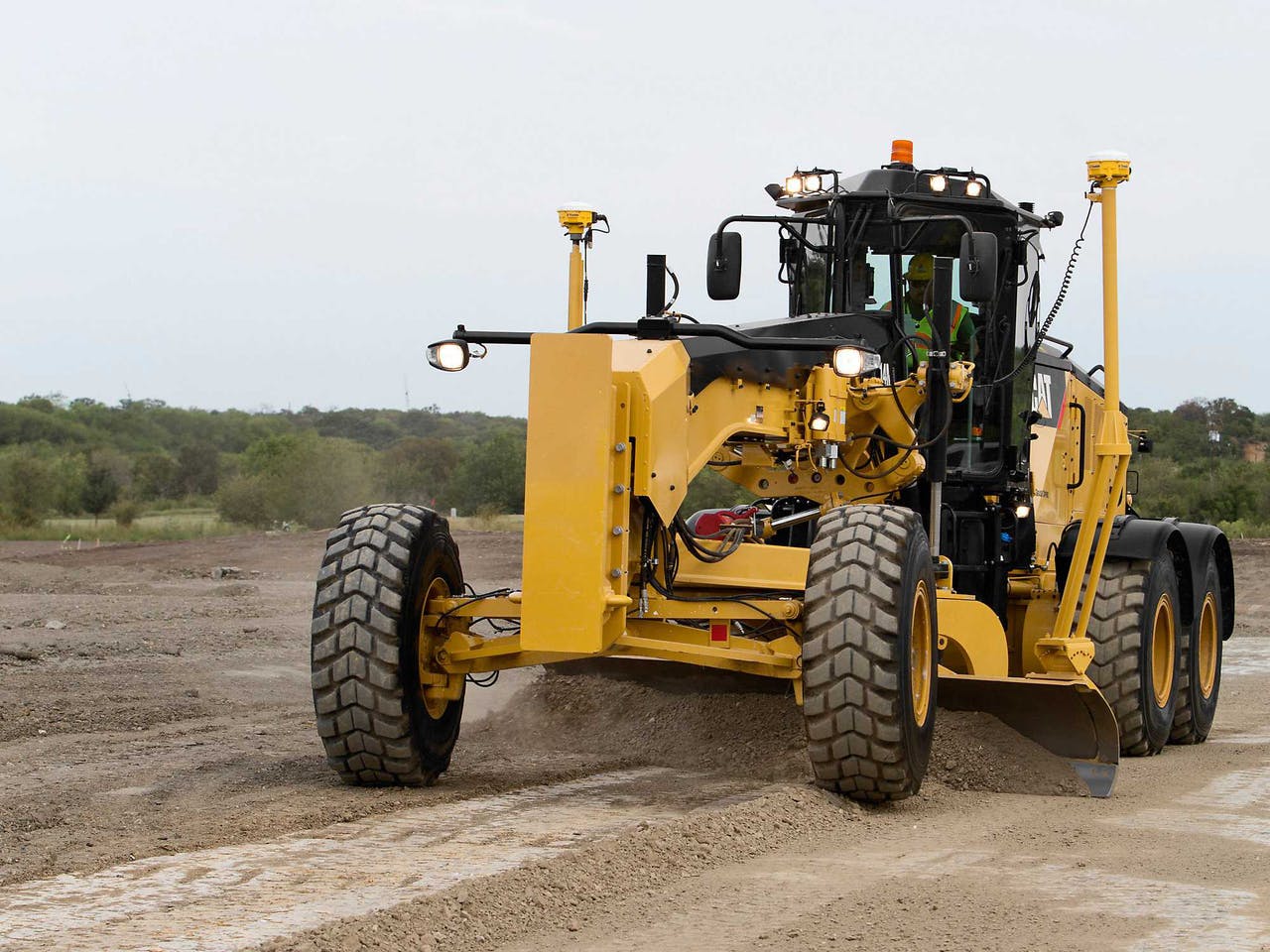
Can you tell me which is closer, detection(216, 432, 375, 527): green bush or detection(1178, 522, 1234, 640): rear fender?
detection(1178, 522, 1234, 640): rear fender

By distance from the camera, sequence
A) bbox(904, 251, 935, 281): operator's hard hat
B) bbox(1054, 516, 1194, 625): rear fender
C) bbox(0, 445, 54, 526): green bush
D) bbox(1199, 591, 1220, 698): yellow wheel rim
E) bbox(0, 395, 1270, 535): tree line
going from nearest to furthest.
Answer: bbox(904, 251, 935, 281): operator's hard hat, bbox(1054, 516, 1194, 625): rear fender, bbox(1199, 591, 1220, 698): yellow wheel rim, bbox(0, 395, 1270, 535): tree line, bbox(0, 445, 54, 526): green bush

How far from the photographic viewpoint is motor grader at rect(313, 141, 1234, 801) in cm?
708

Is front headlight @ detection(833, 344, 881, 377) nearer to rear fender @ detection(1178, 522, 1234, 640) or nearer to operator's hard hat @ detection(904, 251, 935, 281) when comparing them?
operator's hard hat @ detection(904, 251, 935, 281)

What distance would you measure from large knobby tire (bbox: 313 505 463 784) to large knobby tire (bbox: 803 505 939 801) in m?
1.80

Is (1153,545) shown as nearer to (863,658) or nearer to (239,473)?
(863,658)

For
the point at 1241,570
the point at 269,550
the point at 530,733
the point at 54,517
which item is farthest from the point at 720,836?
the point at 54,517

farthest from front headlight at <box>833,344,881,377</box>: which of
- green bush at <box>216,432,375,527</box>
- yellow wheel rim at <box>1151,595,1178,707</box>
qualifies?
green bush at <box>216,432,375,527</box>

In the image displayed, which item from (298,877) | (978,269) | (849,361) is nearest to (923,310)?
(978,269)

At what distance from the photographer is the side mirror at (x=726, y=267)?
9141mm

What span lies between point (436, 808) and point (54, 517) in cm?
3738

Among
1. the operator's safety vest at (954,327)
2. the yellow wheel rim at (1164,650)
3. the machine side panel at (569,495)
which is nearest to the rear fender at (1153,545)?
the yellow wheel rim at (1164,650)

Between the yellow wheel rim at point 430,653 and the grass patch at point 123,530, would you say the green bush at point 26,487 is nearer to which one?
the grass patch at point 123,530

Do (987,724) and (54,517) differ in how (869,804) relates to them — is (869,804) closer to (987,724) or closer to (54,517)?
(987,724)

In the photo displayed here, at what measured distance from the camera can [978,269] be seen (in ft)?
26.6
